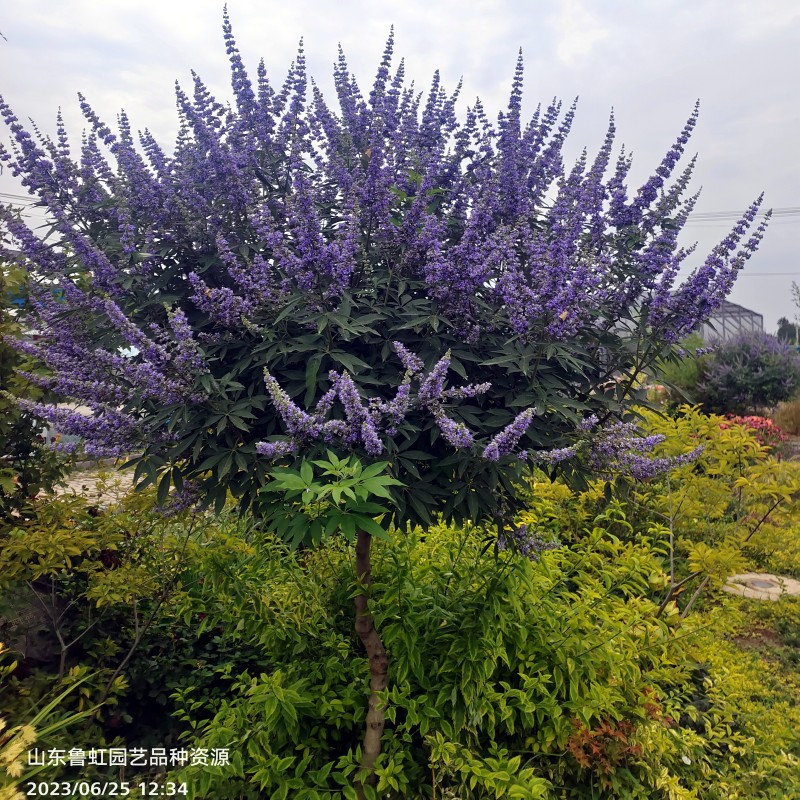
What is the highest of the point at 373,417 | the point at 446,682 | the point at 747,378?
the point at 747,378

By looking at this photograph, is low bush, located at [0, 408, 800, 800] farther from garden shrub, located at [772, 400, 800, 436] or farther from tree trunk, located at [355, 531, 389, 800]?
garden shrub, located at [772, 400, 800, 436]

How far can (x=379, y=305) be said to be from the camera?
301 centimetres

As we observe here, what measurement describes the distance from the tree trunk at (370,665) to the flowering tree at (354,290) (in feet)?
0.13

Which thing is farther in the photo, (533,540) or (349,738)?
(349,738)

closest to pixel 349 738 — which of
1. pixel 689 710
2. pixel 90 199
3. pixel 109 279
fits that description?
pixel 689 710

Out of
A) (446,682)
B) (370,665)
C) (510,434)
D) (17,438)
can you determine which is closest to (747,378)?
(446,682)

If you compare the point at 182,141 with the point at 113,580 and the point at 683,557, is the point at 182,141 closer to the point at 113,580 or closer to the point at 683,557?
the point at 113,580

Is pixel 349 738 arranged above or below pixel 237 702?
below

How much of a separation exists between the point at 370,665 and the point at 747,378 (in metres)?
13.6

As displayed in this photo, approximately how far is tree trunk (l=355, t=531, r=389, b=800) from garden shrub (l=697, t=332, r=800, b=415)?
1290 centimetres

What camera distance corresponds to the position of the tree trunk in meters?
3.60

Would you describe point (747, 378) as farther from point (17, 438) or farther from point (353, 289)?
point (17, 438)

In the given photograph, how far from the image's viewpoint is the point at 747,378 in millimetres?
14414

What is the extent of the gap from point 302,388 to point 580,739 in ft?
8.66
